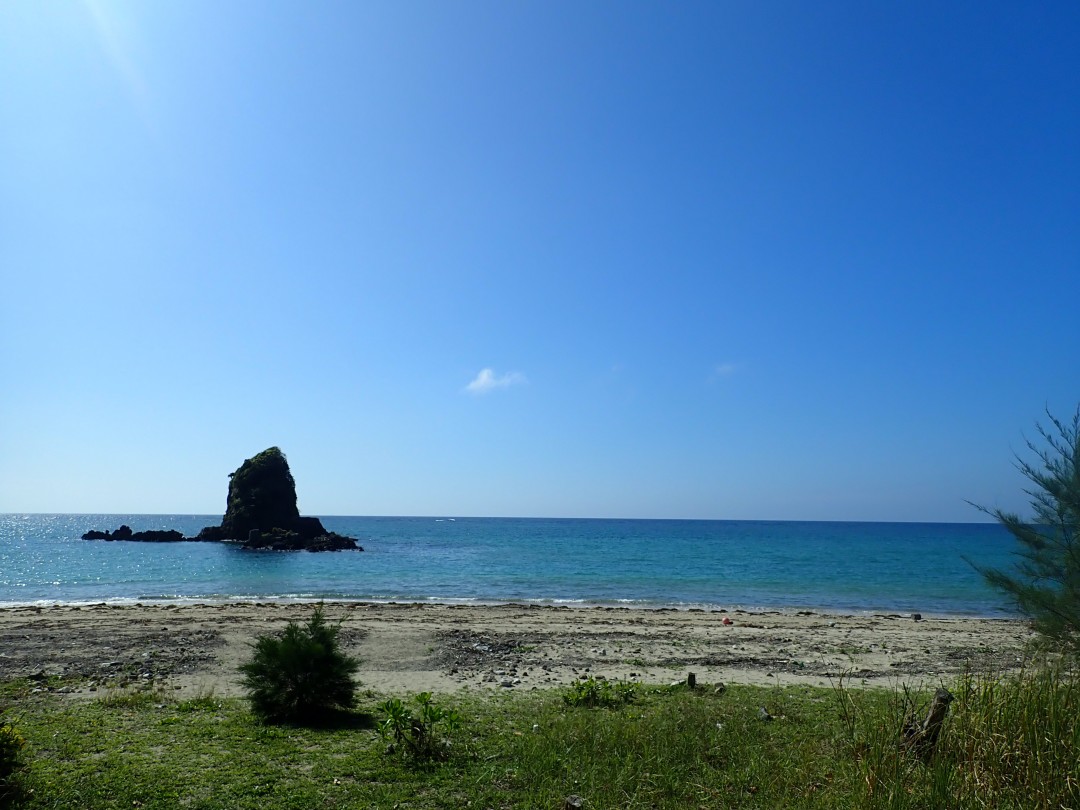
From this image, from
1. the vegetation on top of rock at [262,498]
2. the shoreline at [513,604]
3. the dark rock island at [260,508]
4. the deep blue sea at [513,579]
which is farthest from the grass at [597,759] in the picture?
the vegetation on top of rock at [262,498]

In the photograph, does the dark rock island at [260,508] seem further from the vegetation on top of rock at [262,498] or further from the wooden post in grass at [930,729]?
the wooden post in grass at [930,729]

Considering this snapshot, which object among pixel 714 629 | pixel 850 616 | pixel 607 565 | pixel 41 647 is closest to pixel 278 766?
pixel 41 647

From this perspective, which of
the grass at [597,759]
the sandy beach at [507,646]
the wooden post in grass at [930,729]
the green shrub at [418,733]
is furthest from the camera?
the sandy beach at [507,646]

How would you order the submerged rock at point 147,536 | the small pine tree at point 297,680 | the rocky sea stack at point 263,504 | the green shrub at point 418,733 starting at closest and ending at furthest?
the green shrub at point 418,733 → the small pine tree at point 297,680 → the rocky sea stack at point 263,504 → the submerged rock at point 147,536

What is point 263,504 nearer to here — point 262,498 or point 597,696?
point 262,498

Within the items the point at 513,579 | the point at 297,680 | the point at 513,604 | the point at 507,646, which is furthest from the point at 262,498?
the point at 297,680

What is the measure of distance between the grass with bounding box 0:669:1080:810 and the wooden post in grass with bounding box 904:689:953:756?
0.36 ft

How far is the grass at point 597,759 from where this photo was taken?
5.88 m

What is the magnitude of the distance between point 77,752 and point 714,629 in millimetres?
20598

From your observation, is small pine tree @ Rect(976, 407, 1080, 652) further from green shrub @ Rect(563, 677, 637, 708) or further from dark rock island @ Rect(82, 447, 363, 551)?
dark rock island @ Rect(82, 447, 363, 551)

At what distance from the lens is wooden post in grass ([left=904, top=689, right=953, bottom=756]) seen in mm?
6363

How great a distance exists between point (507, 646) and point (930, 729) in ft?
45.7

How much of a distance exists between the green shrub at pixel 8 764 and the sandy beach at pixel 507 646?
5787 mm

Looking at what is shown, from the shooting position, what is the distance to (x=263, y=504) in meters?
98.2
